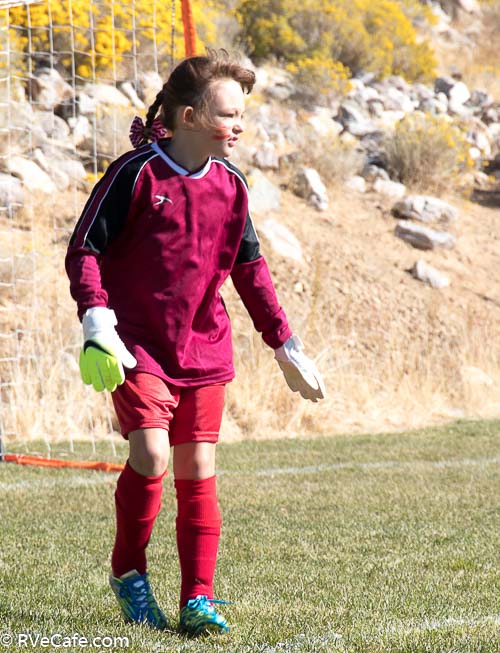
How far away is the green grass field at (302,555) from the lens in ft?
11.4

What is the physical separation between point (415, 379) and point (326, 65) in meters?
10.7

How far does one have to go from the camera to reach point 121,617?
3.65m

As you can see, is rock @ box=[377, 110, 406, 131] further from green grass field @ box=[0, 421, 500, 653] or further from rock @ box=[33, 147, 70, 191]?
green grass field @ box=[0, 421, 500, 653]

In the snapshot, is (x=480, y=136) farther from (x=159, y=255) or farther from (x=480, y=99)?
(x=159, y=255)

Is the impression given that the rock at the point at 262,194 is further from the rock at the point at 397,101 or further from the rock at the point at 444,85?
the rock at the point at 444,85

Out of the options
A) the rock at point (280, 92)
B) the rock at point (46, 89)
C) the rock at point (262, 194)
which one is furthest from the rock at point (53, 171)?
the rock at point (280, 92)

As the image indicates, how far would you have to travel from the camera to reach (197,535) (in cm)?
355

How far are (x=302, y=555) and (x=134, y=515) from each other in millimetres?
1646

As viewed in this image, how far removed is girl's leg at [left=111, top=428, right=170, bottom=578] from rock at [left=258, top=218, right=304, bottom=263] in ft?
39.6

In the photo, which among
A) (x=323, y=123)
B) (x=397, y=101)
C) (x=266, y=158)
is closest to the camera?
(x=266, y=158)

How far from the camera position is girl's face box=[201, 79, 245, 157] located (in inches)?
140

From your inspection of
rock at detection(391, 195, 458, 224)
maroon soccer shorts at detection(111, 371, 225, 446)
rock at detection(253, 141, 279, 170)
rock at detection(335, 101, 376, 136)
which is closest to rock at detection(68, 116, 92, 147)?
rock at detection(253, 141, 279, 170)

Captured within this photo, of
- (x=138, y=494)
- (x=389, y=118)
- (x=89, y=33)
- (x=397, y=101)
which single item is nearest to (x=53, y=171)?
(x=89, y=33)

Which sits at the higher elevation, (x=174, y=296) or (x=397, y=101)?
(x=174, y=296)
